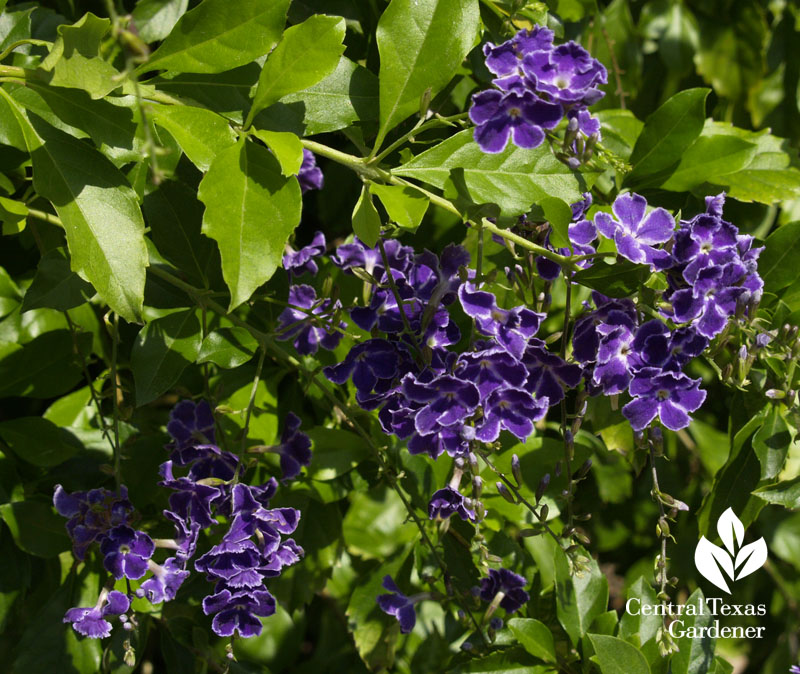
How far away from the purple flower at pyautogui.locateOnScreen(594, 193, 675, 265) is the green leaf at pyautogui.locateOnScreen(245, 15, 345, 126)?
0.45 metres

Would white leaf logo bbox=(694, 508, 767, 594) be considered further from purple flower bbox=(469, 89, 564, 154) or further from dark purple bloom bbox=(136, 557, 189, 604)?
dark purple bloom bbox=(136, 557, 189, 604)

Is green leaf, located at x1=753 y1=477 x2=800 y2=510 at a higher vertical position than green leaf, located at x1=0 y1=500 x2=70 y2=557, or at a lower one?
higher

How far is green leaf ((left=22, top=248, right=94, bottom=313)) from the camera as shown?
128 centimetres

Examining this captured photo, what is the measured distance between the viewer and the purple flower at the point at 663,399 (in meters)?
1.15

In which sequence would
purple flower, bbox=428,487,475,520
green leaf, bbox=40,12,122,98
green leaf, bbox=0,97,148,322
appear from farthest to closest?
1. purple flower, bbox=428,487,475,520
2. green leaf, bbox=0,97,148,322
3. green leaf, bbox=40,12,122,98

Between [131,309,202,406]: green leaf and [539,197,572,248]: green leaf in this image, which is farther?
[131,309,202,406]: green leaf

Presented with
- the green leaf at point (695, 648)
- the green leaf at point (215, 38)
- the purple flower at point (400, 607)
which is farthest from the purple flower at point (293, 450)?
the green leaf at point (695, 648)

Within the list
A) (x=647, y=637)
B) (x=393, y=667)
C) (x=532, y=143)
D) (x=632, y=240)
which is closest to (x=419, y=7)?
(x=532, y=143)

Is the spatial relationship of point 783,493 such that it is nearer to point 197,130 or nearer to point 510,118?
point 510,118

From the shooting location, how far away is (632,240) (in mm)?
1165

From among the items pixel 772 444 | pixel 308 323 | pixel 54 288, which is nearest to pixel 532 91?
pixel 308 323

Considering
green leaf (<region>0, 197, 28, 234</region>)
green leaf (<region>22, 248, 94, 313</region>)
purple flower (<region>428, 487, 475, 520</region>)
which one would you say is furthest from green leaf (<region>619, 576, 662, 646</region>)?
green leaf (<region>0, 197, 28, 234</region>)

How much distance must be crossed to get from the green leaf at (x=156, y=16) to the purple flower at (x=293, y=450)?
2.50ft

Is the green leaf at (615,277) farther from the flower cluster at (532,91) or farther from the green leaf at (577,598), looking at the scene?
the green leaf at (577,598)
